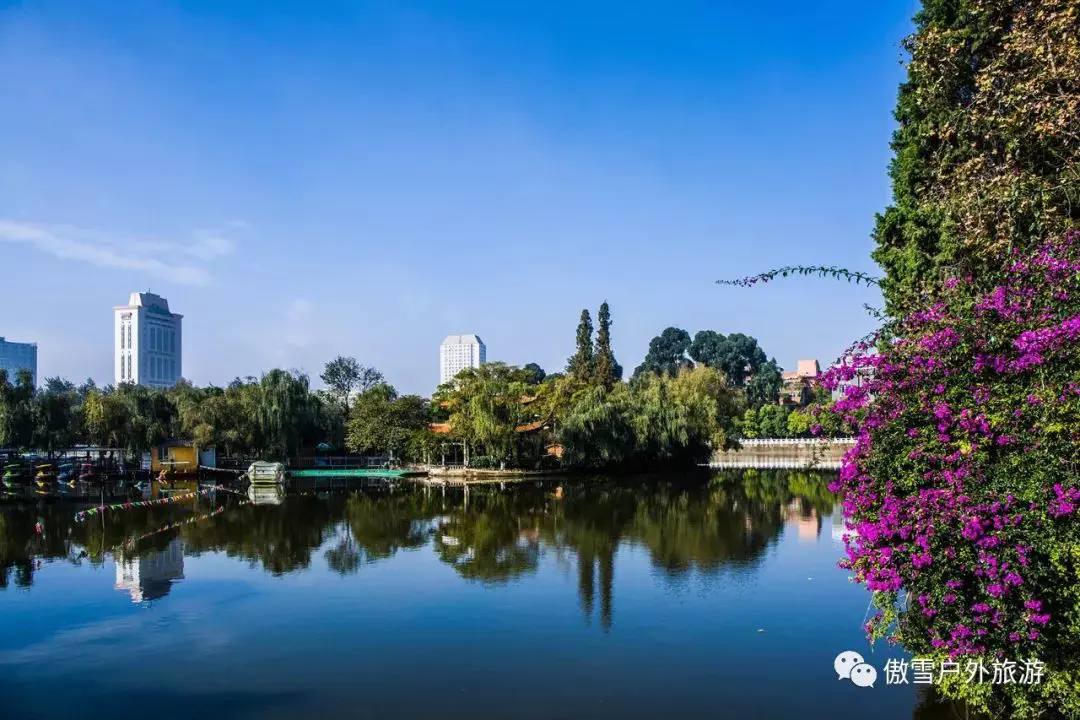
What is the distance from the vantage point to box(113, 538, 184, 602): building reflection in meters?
14.2

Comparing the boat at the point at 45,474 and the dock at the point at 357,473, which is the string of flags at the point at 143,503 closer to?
the dock at the point at 357,473

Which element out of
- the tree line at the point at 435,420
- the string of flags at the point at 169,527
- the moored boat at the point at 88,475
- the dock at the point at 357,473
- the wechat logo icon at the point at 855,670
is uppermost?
the tree line at the point at 435,420

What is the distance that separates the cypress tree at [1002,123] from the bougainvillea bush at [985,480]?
120 cm

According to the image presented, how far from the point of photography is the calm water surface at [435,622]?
28.7ft

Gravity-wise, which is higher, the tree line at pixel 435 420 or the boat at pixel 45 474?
the tree line at pixel 435 420

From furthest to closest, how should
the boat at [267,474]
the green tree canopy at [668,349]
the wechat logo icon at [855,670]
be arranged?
the green tree canopy at [668,349] < the boat at [267,474] < the wechat logo icon at [855,670]

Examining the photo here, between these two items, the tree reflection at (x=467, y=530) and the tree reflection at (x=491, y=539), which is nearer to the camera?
the tree reflection at (x=491, y=539)

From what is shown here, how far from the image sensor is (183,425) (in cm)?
4600

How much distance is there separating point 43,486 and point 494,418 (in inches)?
811

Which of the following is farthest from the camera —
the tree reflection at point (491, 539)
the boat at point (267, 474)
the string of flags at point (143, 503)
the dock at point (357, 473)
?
the dock at point (357, 473)

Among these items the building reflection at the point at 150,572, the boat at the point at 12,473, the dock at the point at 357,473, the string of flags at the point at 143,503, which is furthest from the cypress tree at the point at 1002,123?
the boat at the point at 12,473

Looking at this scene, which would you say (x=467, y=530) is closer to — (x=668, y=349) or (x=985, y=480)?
(x=985, y=480)

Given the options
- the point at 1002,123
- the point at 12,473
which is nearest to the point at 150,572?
the point at 1002,123

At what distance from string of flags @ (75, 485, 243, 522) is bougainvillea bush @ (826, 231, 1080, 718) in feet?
77.7
